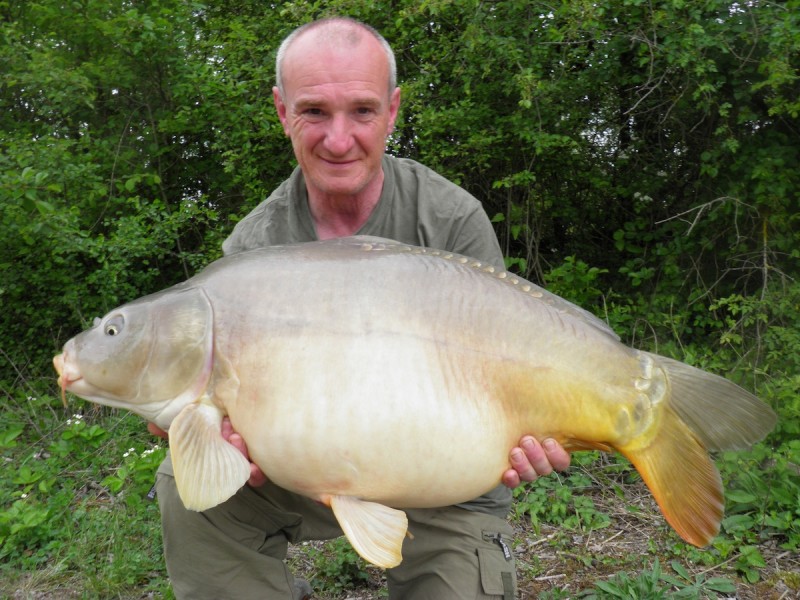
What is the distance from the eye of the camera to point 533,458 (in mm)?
1523

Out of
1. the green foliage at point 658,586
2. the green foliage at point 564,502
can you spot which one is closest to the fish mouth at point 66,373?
the green foliage at point 658,586

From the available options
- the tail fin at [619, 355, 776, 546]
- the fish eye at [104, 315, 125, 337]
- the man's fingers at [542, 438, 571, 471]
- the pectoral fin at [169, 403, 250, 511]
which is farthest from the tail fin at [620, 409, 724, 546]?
the fish eye at [104, 315, 125, 337]

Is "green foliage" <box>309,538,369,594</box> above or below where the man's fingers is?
below

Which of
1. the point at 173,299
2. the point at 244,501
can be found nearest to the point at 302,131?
the point at 173,299

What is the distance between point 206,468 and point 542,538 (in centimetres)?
144

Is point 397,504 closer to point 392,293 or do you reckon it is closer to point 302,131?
point 392,293

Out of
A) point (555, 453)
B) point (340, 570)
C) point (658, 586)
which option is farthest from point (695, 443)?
point (340, 570)

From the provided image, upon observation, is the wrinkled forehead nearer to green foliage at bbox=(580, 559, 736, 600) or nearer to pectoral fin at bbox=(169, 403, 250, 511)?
pectoral fin at bbox=(169, 403, 250, 511)

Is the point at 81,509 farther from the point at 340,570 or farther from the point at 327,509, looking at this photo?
the point at 327,509

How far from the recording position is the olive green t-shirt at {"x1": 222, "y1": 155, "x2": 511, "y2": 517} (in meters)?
1.99

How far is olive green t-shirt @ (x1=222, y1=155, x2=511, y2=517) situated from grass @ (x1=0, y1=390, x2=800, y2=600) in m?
0.57

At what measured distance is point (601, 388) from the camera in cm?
146

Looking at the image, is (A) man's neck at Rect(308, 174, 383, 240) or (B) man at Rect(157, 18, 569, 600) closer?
(B) man at Rect(157, 18, 569, 600)

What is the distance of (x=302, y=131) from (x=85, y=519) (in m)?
1.56
